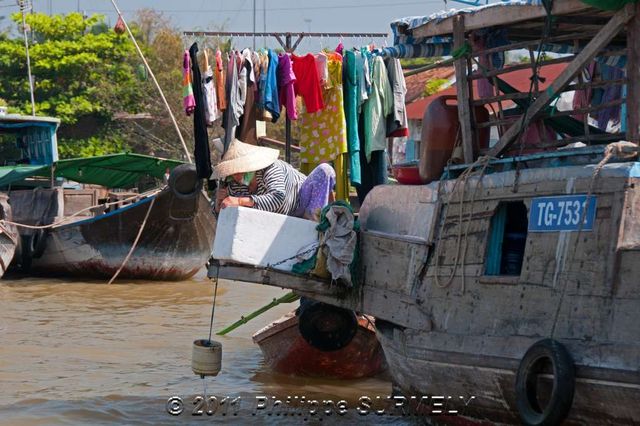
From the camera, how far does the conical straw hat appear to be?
645 centimetres

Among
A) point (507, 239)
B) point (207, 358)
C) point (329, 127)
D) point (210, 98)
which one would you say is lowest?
point (207, 358)

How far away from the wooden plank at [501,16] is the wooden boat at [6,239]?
30.2 ft

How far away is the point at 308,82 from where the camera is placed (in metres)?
8.02

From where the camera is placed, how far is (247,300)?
1248 centimetres

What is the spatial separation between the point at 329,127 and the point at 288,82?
48 cm

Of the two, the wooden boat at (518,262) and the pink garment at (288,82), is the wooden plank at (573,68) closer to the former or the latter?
the wooden boat at (518,262)

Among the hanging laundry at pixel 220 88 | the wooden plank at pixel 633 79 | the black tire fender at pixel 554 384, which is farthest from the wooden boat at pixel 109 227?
the black tire fender at pixel 554 384

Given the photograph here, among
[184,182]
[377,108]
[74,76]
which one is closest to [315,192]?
[377,108]

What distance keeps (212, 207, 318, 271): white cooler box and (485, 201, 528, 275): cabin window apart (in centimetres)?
117

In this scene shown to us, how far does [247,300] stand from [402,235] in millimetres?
6591

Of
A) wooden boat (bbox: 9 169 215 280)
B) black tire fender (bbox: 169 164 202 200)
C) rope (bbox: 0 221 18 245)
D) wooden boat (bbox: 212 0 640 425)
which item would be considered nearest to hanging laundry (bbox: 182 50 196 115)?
wooden boat (bbox: 212 0 640 425)

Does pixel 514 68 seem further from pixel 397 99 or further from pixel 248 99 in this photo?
pixel 248 99

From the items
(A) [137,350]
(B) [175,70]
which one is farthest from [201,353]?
(B) [175,70]

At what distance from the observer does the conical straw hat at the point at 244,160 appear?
645 centimetres
